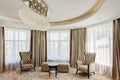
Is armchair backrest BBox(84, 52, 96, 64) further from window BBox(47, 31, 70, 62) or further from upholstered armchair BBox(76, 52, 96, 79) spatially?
window BBox(47, 31, 70, 62)

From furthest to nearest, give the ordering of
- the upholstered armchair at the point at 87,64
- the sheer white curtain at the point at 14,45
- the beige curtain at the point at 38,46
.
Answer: the beige curtain at the point at 38,46, the sheer white curtain at the point at 14,45, the upholstered armchair at the point at 87,64

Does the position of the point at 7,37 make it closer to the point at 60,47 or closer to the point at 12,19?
the point at 12,19

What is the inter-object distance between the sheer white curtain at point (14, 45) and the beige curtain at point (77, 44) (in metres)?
2.59

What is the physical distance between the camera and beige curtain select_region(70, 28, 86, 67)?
6.53m

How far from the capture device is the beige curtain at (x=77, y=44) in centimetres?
A: 653

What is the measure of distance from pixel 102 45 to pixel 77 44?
5.20 ft

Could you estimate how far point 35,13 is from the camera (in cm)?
318

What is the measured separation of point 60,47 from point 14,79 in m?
3.51

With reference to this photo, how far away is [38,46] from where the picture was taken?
714 centimetres

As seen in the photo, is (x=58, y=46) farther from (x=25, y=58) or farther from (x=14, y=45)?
(x=14, y=45)

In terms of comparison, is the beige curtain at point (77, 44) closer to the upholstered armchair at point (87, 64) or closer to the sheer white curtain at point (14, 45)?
the upholstered armchair at point (87, 64)

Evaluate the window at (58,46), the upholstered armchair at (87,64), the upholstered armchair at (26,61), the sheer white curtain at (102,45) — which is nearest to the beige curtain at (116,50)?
the sheer white curtain at (102,45)

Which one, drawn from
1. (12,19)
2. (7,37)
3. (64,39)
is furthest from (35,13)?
(64,39)

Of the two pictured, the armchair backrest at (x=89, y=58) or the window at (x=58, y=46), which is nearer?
the armchair backrest at (x=89, y=58)
